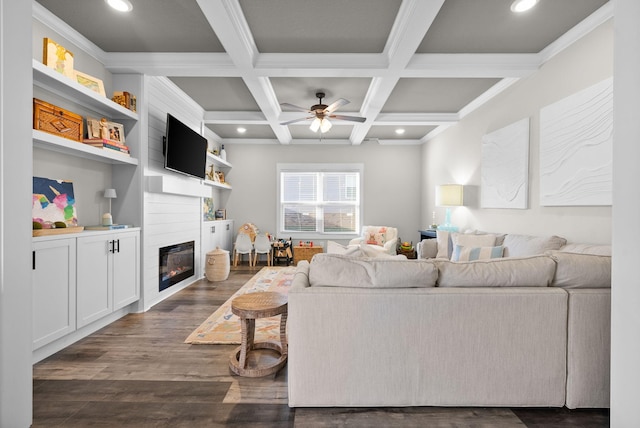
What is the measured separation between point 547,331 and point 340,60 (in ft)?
9.40

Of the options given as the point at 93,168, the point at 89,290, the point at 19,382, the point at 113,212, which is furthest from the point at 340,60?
the point at 19,382

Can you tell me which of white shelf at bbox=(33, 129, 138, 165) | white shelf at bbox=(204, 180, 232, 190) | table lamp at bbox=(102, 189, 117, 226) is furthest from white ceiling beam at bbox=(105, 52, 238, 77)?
white shelf at bbox=(204, 180, 232, 190)

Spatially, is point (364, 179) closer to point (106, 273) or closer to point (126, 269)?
point (126, 269)

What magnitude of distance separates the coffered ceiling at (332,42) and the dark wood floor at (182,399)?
2613 millimetres

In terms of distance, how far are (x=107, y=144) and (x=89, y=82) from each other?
0.55m

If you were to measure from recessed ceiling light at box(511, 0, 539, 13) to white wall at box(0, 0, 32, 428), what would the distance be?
3.07 m

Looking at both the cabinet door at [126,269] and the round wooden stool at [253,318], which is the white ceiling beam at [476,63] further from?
the cabinet door at [126,269]

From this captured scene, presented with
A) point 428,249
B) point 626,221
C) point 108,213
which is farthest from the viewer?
point 428,249

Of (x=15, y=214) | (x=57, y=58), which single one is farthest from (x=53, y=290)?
(x=57, y=58)

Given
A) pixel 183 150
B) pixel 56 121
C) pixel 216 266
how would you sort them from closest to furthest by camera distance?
pixel 56 121, pixel 183 150, pixel 216 266

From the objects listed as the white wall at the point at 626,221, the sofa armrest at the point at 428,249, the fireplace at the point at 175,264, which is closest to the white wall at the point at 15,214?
the fireplace at the point at 175,264

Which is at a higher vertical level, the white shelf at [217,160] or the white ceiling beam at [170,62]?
the white ceiling beam at [170,62]

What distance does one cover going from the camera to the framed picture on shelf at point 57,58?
7.97 ft

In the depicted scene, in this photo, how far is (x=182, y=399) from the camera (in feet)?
6.19
